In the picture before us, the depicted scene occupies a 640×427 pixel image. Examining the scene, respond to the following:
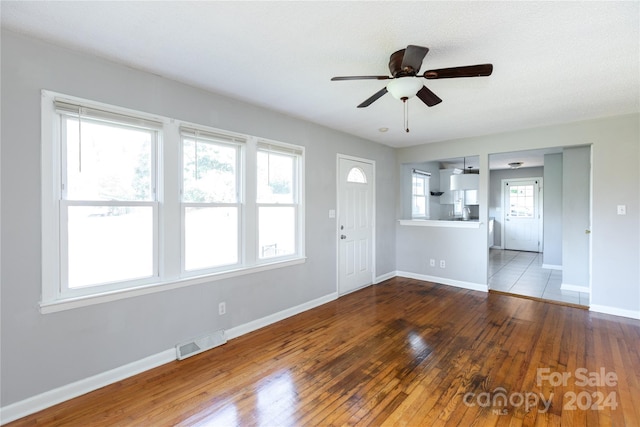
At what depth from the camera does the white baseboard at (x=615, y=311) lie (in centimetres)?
348

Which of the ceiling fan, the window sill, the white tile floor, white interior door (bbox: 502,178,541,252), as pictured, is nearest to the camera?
the ceiling fan

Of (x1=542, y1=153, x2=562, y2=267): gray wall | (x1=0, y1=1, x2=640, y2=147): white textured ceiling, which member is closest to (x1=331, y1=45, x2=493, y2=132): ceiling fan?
(x1=0, y1=1, x2=640, y2=147): white textured ceiling

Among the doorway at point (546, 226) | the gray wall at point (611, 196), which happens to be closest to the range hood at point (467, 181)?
the doorway at point (546, 226)

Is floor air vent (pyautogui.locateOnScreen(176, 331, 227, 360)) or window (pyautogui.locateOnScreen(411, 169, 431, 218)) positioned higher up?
window (pyautogui.locateOnScreen(411, 169, 431, 218))

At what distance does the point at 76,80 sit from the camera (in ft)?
6.91

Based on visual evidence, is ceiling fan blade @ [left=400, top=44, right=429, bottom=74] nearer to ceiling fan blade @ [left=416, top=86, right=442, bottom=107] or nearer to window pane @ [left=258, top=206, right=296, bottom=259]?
ceiling fan blade @ [left=416, top=86, right=442, bottom=107]

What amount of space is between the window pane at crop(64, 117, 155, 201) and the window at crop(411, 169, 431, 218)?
507cm

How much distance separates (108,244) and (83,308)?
1.60 ft

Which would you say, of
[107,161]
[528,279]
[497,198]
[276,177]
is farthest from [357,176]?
[497,198]

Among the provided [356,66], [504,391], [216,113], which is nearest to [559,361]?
[504,391]

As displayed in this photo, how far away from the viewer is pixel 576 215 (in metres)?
4.48

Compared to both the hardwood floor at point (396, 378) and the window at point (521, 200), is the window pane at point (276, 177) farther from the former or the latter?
the window at point (521, 200)

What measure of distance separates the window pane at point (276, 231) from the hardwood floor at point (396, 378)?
2.82ft

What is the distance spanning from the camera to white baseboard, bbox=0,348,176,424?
1858mm
